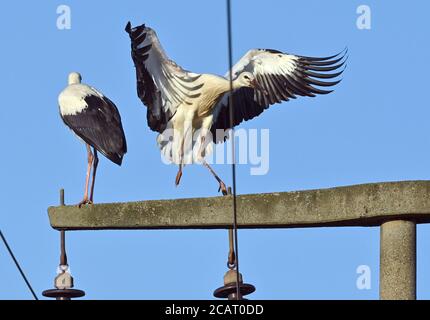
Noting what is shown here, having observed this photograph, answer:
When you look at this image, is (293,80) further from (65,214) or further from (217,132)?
(65,214)

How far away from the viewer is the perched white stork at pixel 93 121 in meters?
15.5

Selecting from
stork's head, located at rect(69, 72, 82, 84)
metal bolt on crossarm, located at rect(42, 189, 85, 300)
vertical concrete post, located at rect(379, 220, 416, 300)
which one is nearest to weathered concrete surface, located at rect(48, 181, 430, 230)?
vertical concrete post, located at rect(379, 220, 416, 300)

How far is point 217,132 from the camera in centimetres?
1700

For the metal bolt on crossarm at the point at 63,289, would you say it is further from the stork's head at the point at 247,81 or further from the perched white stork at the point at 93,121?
the stork's head at the point at 247,81

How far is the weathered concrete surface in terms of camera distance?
1099 centimetres

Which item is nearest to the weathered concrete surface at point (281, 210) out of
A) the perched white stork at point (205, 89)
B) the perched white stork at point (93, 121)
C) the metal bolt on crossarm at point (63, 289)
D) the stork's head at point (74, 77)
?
the metal bolt on crossarm at point (63, 289)

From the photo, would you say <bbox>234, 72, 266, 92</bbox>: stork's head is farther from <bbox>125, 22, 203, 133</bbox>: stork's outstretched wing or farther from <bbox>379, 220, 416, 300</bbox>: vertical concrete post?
<bbox>379, 220, 416, 300</bbox>: vertical concrete post

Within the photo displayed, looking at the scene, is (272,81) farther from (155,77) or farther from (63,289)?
(63,289)

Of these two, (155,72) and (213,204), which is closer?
(213,204)

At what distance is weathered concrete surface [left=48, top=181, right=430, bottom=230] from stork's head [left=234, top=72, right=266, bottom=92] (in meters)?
5.01

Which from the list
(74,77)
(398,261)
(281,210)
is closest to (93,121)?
(74,77)
